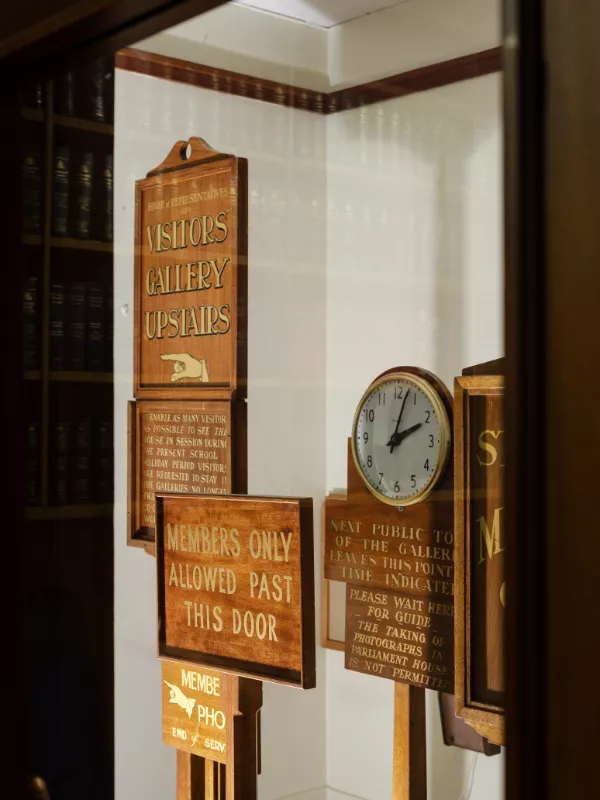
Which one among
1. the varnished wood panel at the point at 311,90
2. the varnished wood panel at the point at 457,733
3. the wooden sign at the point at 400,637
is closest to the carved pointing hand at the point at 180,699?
the wooden sign at the point at 400,637

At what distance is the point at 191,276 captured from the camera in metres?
1.06

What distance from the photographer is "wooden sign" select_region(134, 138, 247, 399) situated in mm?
1006

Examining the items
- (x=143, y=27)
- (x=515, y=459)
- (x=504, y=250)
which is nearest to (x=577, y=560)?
(x=515, y=459)

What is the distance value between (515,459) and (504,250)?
13 centimetres

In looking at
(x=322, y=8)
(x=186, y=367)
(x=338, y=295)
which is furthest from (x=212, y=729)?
(x=322, y=8)

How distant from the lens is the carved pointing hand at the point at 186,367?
1056 mm

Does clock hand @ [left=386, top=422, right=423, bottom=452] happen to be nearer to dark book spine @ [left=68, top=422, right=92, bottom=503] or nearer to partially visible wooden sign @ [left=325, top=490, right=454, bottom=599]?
partially visible wooden sign @ [left=325, top=490, right=454, bottom=599]

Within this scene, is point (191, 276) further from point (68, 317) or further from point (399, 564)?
point (399, 564)

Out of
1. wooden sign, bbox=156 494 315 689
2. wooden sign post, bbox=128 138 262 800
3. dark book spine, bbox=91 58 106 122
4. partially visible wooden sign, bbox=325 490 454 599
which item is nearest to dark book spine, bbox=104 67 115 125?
dark book spine, bbox=91 58 106 122

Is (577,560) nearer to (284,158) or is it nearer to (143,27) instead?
(284,158)

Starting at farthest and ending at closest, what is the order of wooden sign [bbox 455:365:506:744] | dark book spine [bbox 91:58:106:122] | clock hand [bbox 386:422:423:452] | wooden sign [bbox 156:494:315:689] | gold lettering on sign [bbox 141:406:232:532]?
dark book spine [bbox 91:58:106:122] → gold lettering on sign [bbox 141:406:232:532] → wooden sign [bbox 156:494:315:689] → clock hand [bbox 386:422:423:452] → wooden sign [bbox 455:365:506:744]

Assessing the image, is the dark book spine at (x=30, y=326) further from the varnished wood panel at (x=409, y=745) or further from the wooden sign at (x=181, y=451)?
the varnished wood panel at (x=409, y=745)

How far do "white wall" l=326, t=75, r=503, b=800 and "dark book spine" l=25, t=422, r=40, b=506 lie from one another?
486 millimetres

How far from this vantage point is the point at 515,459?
562mm
